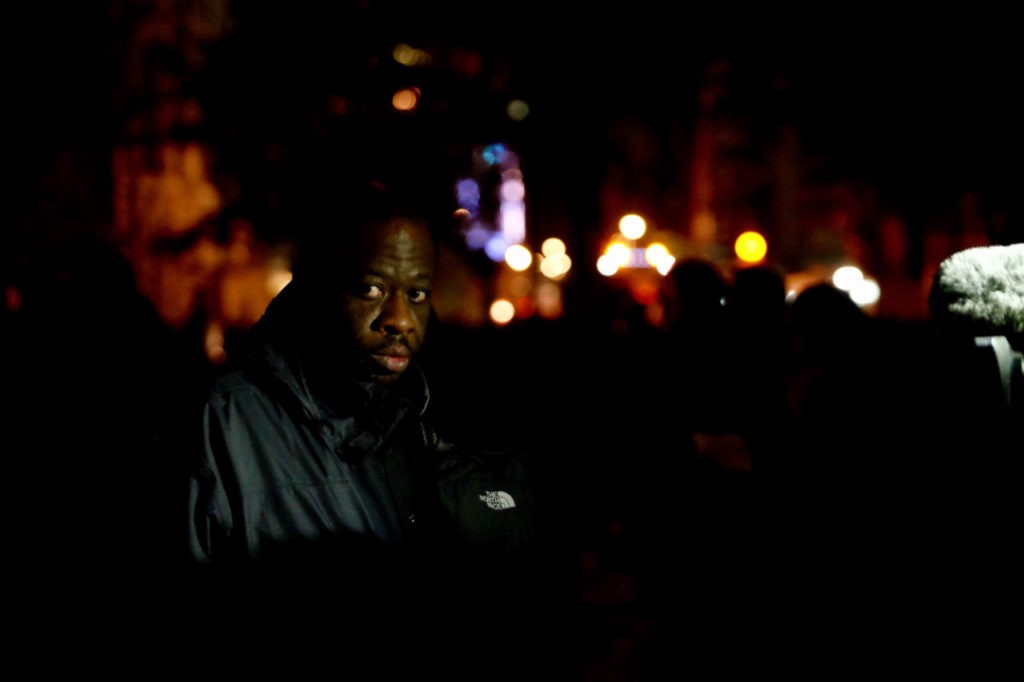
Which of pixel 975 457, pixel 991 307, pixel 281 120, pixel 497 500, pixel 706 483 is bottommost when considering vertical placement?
pixel 706 483

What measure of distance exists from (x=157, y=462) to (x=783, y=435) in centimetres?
336

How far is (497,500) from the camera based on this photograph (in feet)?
9.74

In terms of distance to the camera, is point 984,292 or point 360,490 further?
point 360,490

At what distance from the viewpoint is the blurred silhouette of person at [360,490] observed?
2.53m

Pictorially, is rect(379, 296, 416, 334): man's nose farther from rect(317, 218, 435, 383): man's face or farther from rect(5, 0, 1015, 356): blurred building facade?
rect(5, 0, 1015, 356): blurred building facade

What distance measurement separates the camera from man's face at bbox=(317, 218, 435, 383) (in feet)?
9.61

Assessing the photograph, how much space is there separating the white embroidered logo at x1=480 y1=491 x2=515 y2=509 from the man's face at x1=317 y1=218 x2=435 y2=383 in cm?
46

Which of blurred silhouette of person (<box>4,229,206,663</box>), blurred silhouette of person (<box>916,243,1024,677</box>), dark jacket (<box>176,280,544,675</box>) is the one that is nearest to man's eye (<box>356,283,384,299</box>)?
dark jacket (<box>176,280,544,675</box>)

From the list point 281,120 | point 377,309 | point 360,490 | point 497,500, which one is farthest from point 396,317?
point 281,120

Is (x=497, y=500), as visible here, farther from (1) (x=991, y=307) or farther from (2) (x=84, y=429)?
(2) (x=84, y=429)

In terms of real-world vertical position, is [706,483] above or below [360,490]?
below

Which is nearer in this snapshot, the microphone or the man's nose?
the microphone

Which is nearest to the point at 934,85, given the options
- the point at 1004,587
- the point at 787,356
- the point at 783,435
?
the point at 787,356

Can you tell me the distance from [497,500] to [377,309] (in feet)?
2.30
